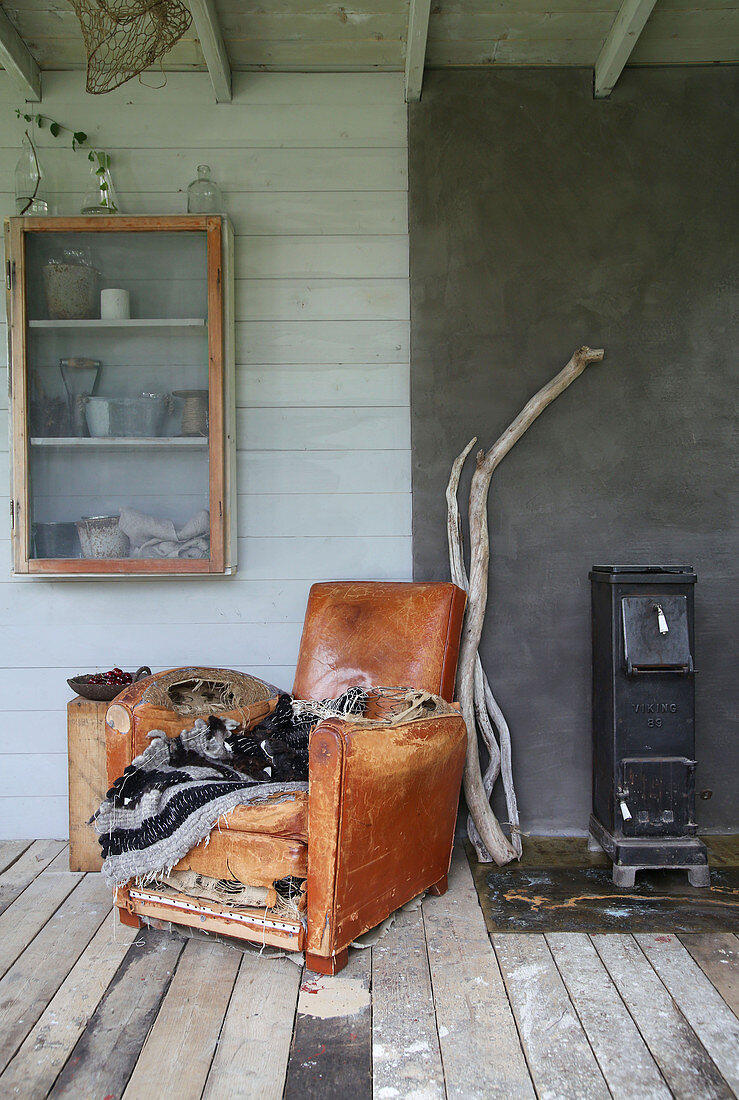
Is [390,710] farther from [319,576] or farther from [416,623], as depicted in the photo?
[319,576]

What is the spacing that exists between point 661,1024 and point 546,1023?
0.79 ft

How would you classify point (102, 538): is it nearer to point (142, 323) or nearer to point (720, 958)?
point (142, 323)

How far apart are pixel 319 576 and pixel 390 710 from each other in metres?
0.74

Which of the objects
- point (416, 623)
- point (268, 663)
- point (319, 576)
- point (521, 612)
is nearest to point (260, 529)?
point (319, 576)

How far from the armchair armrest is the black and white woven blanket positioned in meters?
0.18

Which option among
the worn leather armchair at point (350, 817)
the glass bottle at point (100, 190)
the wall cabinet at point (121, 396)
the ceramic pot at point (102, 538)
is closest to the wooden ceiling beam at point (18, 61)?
the glass bottle at point (100, 190)

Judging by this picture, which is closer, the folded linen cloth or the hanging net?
the hanging net

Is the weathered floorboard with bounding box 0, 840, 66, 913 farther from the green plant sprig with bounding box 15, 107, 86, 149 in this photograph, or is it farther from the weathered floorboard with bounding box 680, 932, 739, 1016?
the green plant sprig with bounding box 15, 107, 86, 149

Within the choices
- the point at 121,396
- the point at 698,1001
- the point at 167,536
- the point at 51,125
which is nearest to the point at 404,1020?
the point at 698,1001

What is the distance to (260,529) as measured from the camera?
2924mm

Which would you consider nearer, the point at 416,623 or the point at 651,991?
the point at 651,991

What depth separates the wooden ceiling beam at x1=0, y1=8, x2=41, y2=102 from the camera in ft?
8.55

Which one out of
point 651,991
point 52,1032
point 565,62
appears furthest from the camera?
point 565,62

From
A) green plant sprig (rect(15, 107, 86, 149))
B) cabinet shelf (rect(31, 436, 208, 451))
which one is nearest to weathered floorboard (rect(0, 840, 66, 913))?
cabinet shelf (rect(31, 436, 208, 451))
